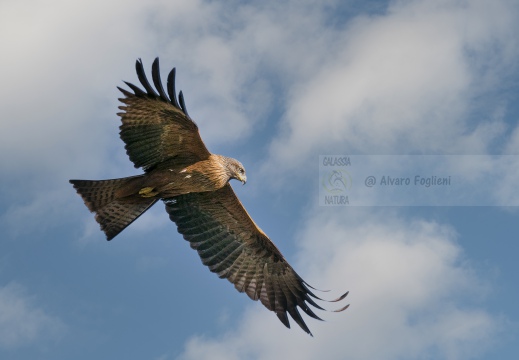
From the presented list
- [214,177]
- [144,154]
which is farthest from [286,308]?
[144,154]

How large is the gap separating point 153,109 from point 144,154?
2.73 feet

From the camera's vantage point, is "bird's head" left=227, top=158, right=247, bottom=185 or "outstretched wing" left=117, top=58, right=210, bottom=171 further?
"bird's head" left=227, top=158, right=247, bottom=185

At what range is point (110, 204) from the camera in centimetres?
1442

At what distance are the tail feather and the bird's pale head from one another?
1439 millimetres

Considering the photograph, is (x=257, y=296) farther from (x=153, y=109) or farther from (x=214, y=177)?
(x=153, y=109)

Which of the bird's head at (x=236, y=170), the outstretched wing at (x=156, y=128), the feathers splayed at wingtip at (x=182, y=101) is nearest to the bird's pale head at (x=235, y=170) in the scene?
the bird's head at (x=236, y=170)

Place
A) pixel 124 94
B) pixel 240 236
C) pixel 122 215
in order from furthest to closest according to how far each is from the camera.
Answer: pixel 240 236
pixel 122 215
pixel 124 94

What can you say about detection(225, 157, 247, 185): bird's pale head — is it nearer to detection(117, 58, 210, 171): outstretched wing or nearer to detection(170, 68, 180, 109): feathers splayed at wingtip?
detection(117, 58, 210, 171): outstretched wing

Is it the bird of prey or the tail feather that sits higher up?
the bird of prey

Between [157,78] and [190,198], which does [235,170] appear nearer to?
[190,198]

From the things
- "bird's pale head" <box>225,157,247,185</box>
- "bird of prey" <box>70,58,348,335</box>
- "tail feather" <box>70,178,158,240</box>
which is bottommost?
"tail feather" <box>70,178,158,240</box>

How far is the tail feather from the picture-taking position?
560 inches

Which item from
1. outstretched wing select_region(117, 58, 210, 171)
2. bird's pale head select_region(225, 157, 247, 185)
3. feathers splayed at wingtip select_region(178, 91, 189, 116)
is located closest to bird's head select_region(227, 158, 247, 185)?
bird's pale head select_region(225, 157, 247, 185)

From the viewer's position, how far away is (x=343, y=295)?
14.3 metres
